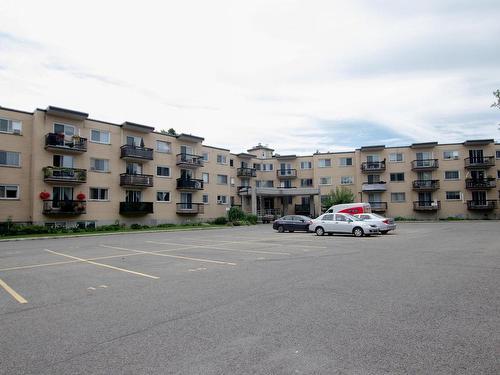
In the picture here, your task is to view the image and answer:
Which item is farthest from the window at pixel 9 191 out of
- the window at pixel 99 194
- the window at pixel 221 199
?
the window at pixel 221 199

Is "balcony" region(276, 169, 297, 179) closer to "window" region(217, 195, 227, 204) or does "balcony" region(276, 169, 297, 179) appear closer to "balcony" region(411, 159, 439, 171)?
"window" region(217, 195, 227, 204)

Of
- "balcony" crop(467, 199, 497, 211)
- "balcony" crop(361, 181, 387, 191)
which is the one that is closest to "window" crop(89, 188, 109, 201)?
"balcony" crop(361, 181, 387, 191)

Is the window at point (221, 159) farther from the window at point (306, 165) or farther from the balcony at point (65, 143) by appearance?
the balcony at point (65, 143)

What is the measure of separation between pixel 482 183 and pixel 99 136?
50162mm

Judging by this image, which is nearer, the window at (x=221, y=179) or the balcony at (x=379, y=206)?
the window at (x=221, y=179)

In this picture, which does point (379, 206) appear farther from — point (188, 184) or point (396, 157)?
point (188, 184)

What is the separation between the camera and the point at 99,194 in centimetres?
3753

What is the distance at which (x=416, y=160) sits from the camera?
177 ft

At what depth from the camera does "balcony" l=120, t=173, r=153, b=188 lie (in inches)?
1528

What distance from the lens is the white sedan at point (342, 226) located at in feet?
76.4

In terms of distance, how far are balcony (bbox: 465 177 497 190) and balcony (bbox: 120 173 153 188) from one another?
43.5 metres

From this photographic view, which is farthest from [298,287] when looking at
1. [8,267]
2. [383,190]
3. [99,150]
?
[383,190]

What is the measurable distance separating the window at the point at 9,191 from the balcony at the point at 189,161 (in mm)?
17678

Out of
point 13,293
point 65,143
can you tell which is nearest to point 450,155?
point 65,143
